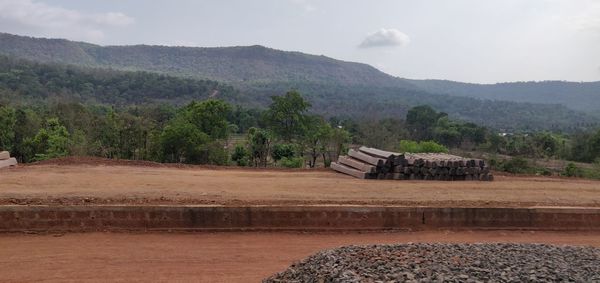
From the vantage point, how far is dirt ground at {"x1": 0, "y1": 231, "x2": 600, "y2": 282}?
7.63m

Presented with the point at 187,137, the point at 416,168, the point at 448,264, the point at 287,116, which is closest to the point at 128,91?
the point at 287,116

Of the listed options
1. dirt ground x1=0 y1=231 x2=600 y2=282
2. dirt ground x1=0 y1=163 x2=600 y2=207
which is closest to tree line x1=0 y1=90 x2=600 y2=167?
dirt ground x1=0 y1=163 x2=600 y2=207

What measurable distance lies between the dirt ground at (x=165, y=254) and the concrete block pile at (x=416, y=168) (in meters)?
4.15

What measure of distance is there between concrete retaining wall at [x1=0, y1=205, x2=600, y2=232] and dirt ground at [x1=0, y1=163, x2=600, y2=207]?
1.47ft

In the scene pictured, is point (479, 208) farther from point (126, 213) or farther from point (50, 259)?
point (50, 259)

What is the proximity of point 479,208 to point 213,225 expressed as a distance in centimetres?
577

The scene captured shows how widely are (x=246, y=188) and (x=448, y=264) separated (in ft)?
21.7

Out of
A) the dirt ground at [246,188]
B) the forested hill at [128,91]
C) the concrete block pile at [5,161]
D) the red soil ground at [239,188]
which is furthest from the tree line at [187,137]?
the forested hill at [128,91]

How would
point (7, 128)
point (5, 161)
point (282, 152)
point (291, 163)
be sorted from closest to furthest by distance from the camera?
1. point (5, 161)
2. point (291, 163)
3. point (282, 152)
4. point (7, 128)

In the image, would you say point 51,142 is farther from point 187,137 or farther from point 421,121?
point 421,121

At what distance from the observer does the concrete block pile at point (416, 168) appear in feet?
48.1

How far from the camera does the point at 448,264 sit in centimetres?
641

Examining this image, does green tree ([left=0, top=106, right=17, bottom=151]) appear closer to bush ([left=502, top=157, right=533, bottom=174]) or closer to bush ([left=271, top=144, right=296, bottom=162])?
bush ([left=271, top=144, right=296, bottom=162])

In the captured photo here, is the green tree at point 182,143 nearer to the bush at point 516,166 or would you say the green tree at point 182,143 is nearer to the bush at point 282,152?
the bush at point 282,152
